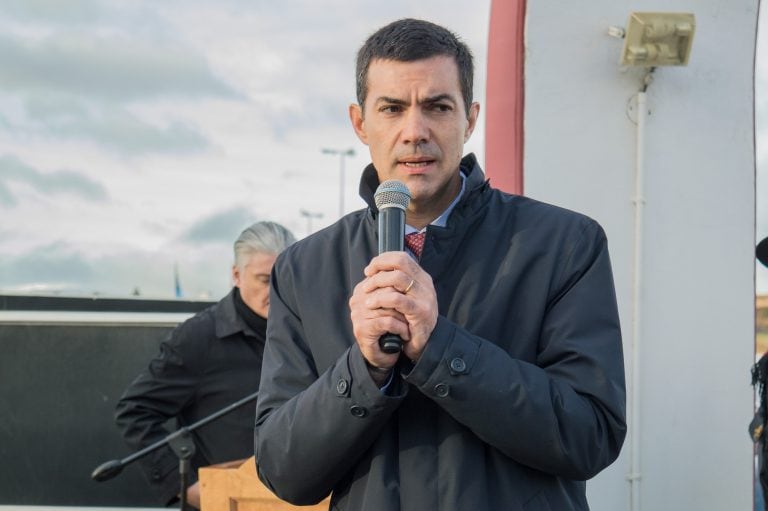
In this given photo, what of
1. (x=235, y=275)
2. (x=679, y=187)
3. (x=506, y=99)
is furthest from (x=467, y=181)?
(x=235, y=275)

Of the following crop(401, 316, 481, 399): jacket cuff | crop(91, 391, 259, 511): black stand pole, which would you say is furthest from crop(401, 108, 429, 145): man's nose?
crop(91, 391, 259, 511): black stand pole

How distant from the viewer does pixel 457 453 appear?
5.43 ft

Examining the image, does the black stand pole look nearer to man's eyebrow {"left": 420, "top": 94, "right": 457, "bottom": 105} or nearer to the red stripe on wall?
the red stripe on wall

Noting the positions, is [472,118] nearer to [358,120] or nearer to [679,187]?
[358,120]

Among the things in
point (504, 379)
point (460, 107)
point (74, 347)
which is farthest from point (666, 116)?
point (74, 347)

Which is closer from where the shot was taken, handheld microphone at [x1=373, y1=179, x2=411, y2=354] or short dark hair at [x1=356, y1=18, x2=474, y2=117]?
handheld microphone at [x1=373, y1=179, x2=411, y2=354]

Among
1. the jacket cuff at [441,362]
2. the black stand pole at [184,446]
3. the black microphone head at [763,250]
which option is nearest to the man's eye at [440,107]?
the jacket cuff at [441,362]

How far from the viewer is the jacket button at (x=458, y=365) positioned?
1567 mm

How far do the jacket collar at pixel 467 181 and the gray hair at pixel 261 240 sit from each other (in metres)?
2.36

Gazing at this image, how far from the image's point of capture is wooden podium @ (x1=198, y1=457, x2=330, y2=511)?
9.14 feet

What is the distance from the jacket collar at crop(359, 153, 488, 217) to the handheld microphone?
5.3 inches

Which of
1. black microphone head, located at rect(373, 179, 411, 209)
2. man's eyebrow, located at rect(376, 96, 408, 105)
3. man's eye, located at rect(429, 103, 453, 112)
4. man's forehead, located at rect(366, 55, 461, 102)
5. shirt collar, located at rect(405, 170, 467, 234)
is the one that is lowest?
shirt collar, located at rect(405, 170, 467, 234)

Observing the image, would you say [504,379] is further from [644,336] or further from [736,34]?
[736,34]

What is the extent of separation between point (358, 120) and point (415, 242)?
1.14 feet
